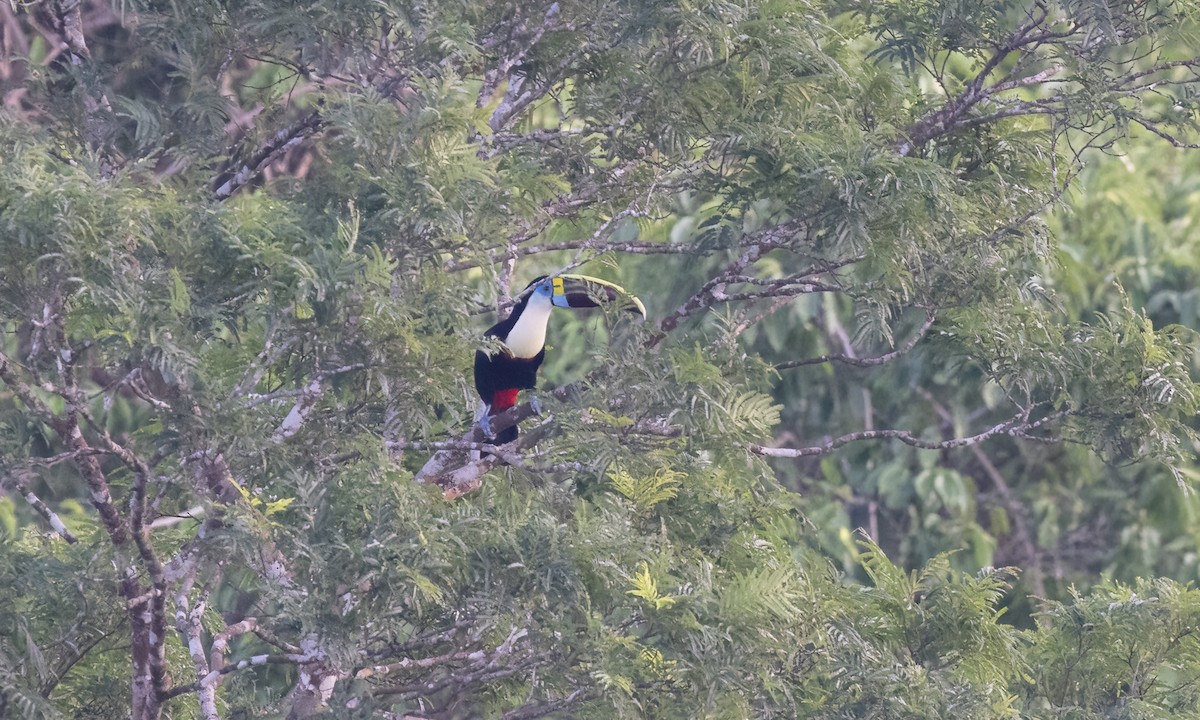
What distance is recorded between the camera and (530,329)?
5.16 m

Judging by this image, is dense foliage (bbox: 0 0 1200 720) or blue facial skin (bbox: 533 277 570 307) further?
blue facial skin (bbox: 533 277 570 307)

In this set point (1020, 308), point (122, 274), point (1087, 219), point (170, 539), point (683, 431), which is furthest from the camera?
point (1087, 219)

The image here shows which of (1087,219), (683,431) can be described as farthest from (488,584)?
(1087,219)

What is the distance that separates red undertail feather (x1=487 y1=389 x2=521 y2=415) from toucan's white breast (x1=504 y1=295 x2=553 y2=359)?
260 mm

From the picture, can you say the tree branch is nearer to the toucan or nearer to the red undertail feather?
the toucan

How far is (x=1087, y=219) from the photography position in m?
7.33

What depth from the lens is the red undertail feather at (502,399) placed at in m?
5.38

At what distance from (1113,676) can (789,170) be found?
5.69 feet

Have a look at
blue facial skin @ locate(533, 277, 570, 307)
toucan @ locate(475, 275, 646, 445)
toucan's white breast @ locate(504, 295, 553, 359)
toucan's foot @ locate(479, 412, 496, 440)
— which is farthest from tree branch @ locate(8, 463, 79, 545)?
blue facial skin @ locate(533, 277, 570, 307)

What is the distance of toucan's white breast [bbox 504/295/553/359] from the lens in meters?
5.14

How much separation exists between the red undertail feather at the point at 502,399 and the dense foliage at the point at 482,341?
1055mm

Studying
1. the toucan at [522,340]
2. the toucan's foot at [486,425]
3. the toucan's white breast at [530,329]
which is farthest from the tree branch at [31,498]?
the toucan's white breast at [530,329]

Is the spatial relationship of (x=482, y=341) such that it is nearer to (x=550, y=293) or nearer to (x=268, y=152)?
(x=268, y=152)

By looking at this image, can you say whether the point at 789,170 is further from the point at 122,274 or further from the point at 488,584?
the point at 122,274
